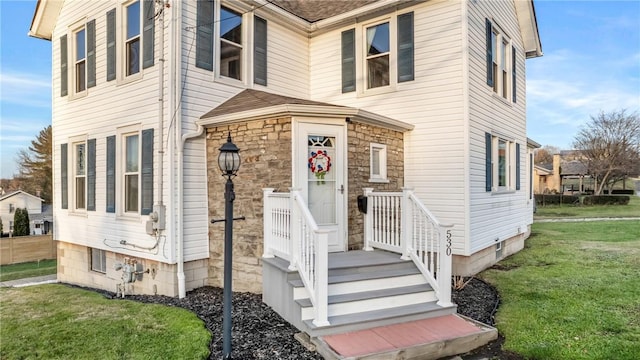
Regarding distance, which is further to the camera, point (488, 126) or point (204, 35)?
point (488, 126)

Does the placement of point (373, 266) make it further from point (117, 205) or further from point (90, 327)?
point (117, 205)

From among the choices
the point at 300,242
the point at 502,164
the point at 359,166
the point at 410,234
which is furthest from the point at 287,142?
the point at 502,164

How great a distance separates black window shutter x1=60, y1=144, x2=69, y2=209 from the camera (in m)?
9.12

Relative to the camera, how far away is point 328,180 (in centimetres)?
654

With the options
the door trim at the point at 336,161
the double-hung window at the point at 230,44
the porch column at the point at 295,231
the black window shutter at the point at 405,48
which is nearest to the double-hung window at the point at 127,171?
the double-hung window at the point at 230,44

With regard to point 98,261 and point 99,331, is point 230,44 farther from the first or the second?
point 98,261

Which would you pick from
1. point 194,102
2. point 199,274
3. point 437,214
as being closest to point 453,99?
point 437,214

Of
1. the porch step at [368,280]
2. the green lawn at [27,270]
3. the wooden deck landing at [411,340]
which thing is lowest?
the green lawn at [27,270]

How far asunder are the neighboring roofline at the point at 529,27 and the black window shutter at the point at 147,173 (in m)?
10.3

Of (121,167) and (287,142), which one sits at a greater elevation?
(287,142)

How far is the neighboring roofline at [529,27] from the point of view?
404 inches

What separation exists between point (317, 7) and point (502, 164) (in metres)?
6.36

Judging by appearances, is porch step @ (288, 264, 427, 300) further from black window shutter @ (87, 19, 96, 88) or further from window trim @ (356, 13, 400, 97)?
black window shutter @ (87, 19, 96, 88)

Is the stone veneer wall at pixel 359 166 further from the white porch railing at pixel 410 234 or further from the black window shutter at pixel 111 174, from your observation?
the black window shutter at pixel 111 174
